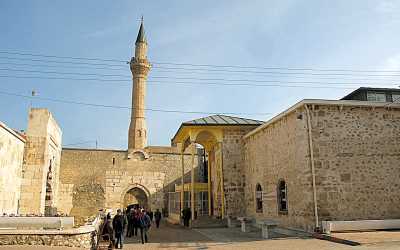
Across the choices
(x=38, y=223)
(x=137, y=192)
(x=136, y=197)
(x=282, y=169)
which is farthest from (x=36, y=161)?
(x=136, y=197)

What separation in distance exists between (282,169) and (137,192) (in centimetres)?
1599

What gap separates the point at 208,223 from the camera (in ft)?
57.2

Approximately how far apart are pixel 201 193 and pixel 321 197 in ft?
37.7

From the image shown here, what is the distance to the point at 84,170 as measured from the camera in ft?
85.6

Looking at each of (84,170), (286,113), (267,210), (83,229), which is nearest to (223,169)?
(267,210)

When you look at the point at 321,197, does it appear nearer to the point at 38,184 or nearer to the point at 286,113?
the point at 286,113

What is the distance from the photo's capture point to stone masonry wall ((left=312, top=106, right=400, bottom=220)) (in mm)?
12062

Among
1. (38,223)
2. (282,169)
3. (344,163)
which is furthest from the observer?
(282,169)

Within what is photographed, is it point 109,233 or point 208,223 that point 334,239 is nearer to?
point 109,233

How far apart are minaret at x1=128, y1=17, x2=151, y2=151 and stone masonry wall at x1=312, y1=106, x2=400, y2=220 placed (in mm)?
18095

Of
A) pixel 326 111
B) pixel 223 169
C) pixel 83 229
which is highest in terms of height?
pixel 326 111

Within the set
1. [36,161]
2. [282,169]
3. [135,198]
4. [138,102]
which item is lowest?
[135,198]

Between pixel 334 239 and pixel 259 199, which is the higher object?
pixel 259 199

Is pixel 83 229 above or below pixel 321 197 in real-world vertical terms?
below
